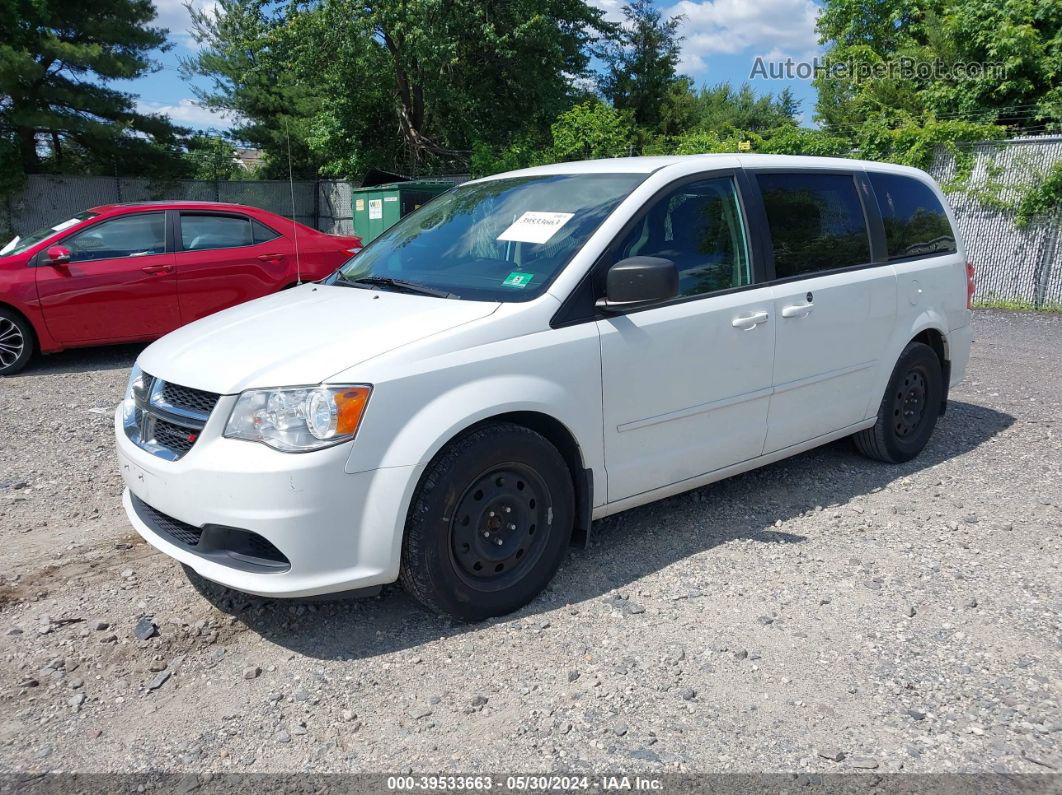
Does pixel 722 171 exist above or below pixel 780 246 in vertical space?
above

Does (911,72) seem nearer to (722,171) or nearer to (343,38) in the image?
(343,38)

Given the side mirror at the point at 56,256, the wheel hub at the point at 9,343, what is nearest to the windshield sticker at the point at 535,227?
the side mirror at the point at 56,256

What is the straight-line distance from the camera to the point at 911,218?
17.6ft

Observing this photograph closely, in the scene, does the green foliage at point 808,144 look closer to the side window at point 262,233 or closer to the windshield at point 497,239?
the side window at point 262,233

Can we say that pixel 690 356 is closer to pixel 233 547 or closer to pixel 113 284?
pixel 233 547

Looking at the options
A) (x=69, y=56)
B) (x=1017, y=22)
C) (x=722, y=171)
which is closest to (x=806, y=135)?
(x=1017, y=22)

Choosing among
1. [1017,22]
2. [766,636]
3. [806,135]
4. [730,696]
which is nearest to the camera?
[730,696]

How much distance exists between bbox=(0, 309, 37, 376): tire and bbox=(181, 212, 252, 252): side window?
1614mm

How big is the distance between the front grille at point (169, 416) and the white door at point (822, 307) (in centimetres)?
273

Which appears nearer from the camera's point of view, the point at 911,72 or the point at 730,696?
the point at 730,696

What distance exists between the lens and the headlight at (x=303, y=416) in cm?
302

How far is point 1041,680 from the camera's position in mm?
3078

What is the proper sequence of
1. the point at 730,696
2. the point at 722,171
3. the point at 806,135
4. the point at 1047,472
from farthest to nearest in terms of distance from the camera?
1. the point at 806,135
2. the point at 1047,472
3. the point at 722,171
4. the point at 730,696

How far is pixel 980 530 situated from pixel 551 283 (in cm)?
268
